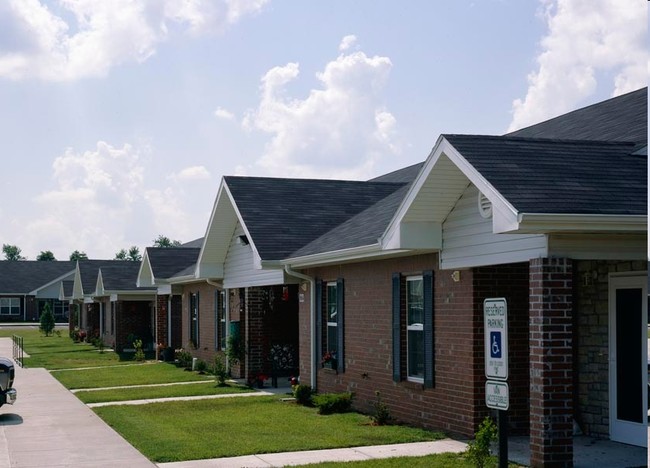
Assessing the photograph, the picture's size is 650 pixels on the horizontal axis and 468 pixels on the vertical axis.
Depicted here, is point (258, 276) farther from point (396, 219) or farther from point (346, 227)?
point (396, 219)

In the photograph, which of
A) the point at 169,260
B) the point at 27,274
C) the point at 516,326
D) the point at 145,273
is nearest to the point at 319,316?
the point at 516,326

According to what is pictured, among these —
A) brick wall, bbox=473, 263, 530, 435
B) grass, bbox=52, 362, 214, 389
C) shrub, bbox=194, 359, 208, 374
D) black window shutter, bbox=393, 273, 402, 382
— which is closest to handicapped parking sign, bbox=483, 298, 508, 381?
brick wall, bbox=473, 263, 530, 435

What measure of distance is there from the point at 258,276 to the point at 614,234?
12429mm

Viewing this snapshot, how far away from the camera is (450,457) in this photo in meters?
11.9

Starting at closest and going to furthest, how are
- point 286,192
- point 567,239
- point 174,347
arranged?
point 567,239
point 286,192
point 174,347

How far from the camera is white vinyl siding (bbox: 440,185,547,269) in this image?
11.5 metres

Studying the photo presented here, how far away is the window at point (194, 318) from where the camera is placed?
98.9 ft

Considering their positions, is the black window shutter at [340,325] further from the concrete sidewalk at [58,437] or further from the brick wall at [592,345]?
the brick wall at [592,345]

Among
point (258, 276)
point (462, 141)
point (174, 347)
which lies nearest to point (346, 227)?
point (258, 276)

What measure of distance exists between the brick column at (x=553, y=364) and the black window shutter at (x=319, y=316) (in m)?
8.94

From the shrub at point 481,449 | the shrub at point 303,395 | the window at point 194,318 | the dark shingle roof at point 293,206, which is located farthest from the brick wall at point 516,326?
Answer: the window at point 194,318

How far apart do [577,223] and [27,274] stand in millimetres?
90676

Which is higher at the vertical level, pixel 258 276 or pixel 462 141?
pixel 462 141

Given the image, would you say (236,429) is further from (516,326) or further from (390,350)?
(516,326)
